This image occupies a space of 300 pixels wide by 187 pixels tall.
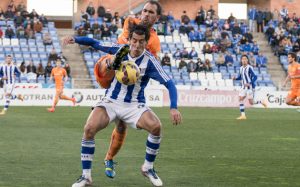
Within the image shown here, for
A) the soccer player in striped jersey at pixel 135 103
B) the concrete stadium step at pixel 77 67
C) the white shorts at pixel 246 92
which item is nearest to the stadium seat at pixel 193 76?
the concrete stadium step at pixel 77 67

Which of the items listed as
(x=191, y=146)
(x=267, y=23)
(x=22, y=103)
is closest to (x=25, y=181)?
(x=191, y=146)

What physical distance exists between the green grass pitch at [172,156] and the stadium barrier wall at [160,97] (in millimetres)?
12528

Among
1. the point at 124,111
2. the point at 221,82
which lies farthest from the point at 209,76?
the point at 124,111

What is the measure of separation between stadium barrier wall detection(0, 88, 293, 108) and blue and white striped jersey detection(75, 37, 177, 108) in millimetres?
25030

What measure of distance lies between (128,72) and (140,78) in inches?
14.0

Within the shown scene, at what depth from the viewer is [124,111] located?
9.75 metres

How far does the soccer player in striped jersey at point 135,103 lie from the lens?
948 centimetres

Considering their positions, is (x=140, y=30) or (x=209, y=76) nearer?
(x=140, y=30)

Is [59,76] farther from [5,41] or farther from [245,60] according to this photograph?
[5,41]

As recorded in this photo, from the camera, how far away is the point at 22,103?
35.0 m

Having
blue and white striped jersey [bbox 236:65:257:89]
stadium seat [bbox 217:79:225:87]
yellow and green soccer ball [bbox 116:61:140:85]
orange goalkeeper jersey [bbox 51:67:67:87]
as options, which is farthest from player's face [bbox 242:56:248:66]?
yellow and green soccer ball [bbox 116:61:140:85]

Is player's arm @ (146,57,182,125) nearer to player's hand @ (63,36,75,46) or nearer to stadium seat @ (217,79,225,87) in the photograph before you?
player's hand @ (63,36,75,46)

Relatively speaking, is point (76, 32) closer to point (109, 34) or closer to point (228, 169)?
point (109, 34)

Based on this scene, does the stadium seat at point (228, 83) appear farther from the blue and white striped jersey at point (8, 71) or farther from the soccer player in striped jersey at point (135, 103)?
the soccer player in striped jersey at point (135, 103)
